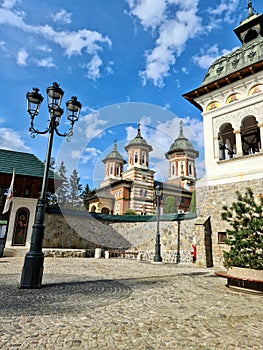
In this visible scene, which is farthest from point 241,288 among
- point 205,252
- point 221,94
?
point 221,94

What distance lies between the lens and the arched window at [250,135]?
38.6 feet

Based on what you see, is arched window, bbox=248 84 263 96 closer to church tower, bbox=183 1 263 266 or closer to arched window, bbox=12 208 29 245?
church tower, bbox=183 1 263 266

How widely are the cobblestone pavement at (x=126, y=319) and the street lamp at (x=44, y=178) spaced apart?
0.33 m

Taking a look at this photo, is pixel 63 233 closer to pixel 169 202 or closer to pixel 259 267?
pixel 259 267

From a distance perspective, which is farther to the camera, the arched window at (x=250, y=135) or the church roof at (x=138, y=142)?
the church roof at (x=138, y=142)

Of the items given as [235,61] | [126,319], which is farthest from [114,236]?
[126,319]

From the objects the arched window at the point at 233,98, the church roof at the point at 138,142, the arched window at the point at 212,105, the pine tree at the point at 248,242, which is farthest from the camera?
the church roof at the point at 138,142

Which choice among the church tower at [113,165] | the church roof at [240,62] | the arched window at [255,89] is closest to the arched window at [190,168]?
the church tower at [113,165]

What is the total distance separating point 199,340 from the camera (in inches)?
97.7

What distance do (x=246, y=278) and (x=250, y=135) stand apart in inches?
359

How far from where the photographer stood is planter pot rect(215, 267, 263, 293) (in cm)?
505

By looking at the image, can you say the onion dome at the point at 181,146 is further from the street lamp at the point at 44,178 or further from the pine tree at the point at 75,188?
the street lamp at the point at 44,178

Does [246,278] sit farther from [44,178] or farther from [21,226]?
[21,226]

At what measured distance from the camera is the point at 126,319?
307cm
